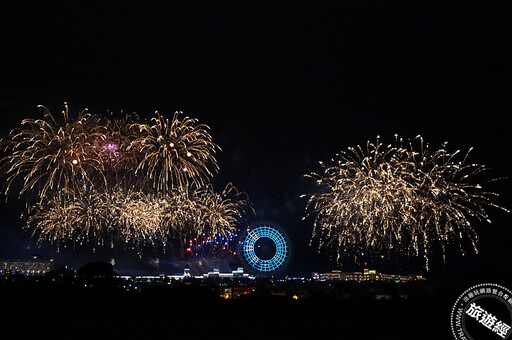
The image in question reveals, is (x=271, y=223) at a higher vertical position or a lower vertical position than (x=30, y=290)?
higher

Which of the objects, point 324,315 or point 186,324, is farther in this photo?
point 324,315

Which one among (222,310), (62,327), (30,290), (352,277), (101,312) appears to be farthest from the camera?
(352,277)

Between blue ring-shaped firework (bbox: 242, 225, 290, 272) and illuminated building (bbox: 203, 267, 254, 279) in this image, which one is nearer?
blue ring-shaped firework (bbox: 242, 225, 290, 272)

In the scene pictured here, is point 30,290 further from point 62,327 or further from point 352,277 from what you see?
point 352,277

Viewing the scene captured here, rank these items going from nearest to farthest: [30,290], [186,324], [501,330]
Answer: [501,330], [186,324], [30,290]

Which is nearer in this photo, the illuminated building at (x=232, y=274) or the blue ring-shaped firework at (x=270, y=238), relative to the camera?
the blue ring-shaped firework at (x=270, y=238)

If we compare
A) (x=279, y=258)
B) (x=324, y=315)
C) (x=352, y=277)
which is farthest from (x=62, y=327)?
(x=352, y=277)

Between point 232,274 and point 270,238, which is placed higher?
point 270,238

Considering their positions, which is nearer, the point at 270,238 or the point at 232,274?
the point at 270,238
